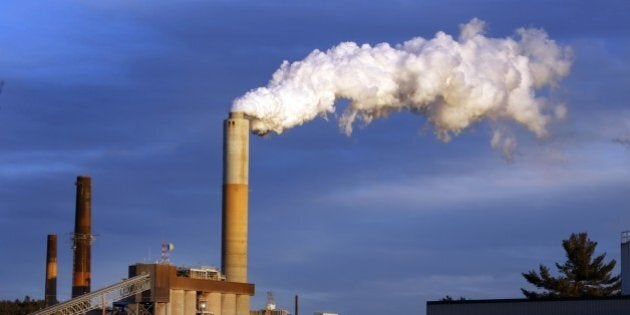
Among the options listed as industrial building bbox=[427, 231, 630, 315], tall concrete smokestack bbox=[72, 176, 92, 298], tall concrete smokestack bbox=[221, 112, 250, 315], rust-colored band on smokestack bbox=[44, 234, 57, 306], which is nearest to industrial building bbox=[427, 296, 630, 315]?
industrial building bbox=[427, 231, 630, 315]

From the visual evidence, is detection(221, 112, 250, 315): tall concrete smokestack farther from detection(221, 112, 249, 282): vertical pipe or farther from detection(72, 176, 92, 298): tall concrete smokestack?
detection(72, 176, 92, 298): tall concrete smokestack

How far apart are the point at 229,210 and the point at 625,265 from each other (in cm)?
2449

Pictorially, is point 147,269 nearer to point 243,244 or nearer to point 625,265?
point 243,244

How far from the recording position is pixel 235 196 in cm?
8412

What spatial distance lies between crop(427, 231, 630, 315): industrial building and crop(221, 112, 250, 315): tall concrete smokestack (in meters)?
15.9

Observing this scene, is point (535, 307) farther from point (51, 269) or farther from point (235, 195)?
point (51, 269)

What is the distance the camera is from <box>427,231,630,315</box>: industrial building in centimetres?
6638

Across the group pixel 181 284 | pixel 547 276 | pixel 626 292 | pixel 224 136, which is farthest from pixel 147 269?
pixel 547 276

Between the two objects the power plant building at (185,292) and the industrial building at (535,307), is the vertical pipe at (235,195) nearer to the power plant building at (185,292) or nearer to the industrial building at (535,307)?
the power plant building at (185,292)

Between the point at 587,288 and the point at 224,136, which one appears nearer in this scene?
the point at 224,136

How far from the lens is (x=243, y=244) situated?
84.8 metres

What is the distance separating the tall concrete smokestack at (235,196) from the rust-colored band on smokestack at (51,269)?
29.7 meters

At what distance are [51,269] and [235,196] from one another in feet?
108

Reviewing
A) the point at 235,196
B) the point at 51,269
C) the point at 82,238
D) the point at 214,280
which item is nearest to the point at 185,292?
the point at 214,280
